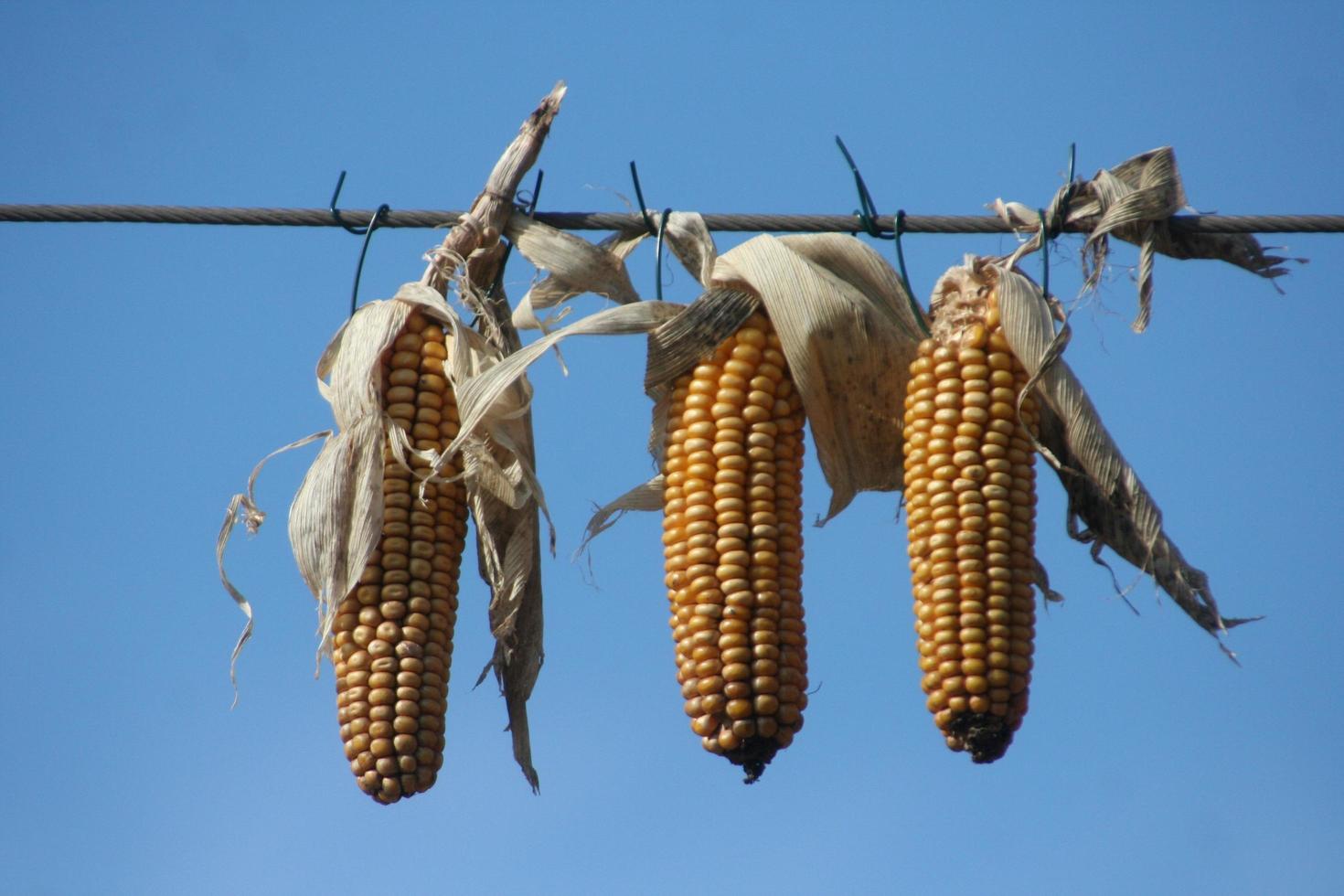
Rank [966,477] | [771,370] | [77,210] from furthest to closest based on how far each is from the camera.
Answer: [77,210], [771,370], [966,477]

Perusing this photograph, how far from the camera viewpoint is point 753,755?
605 cm

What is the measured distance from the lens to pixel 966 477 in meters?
6.13

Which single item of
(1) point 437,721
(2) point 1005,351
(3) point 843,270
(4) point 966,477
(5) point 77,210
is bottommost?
(1) point 437,721

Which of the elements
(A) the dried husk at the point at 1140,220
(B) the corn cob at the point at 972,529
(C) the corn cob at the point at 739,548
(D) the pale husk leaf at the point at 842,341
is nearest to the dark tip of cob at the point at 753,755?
(C) the corn cob at the point at 739,548

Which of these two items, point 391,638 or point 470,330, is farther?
point 470,330

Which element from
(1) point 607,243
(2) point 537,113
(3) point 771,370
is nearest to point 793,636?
(3) point 771,370

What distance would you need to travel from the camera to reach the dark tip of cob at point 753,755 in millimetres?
6031

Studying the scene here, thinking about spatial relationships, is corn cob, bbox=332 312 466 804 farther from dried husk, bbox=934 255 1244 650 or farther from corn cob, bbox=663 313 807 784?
dried husk, bbox=934 255 1244 650

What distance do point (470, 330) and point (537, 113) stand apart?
100 centimetres

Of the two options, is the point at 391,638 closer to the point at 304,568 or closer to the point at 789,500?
the point at 304,568

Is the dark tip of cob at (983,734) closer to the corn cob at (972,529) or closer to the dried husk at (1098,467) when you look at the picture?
the corn cob at (972,529)

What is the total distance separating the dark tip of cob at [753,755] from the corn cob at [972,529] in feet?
1.72

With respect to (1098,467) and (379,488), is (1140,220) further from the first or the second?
(379,488)

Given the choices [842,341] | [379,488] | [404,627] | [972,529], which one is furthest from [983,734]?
[379,488]
